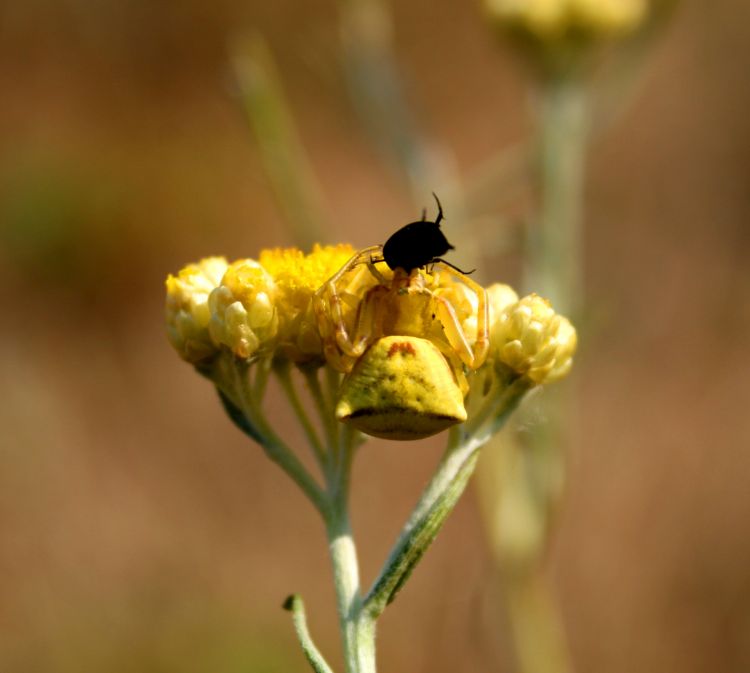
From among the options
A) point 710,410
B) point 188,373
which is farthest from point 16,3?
point 710,410

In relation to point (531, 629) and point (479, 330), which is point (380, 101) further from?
point (479, 330)

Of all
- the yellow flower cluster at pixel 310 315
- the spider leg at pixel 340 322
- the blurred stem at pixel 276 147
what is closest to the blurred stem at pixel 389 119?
the blurred stem at pixel 276 147

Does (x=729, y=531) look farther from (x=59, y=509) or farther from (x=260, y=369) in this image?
(x=260, y=369)

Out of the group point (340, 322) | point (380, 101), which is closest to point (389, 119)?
point (380, 101)

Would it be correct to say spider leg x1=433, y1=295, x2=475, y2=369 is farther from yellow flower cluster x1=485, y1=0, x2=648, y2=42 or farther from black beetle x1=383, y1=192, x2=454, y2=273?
yellow flower cluster x1=485, y1=0, x2=648, y2=42

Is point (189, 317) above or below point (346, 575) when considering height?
above

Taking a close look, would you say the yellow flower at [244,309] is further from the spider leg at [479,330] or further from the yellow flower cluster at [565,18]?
the yellow flower cluster at [565,18]

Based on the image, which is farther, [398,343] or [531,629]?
[531,629]
